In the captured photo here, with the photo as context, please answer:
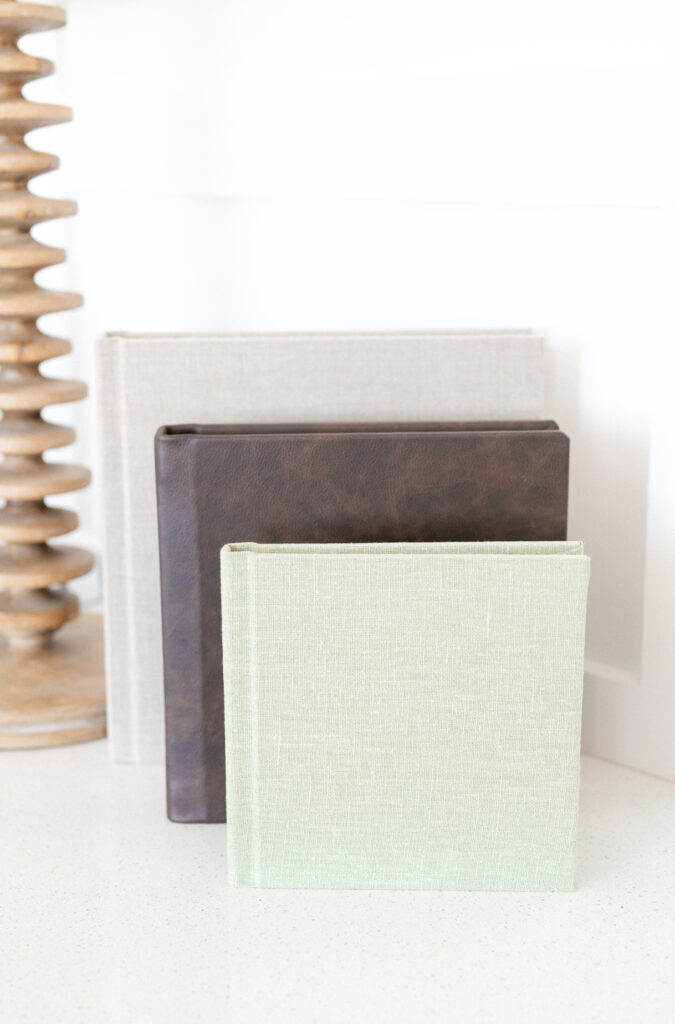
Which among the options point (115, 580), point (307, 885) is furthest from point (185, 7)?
point (307, 885)

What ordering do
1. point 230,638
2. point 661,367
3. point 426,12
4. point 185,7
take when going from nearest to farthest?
point 230,638 → point 661,367 → point 426,12 → point 185,7

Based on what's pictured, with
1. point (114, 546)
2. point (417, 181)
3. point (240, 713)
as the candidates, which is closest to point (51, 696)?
point (114, 546)

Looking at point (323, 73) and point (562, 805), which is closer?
point (562, 805)

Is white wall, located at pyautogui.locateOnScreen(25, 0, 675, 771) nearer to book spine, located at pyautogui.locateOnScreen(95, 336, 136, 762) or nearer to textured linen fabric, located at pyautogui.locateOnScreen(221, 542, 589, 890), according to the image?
book spine, located at pyautogui.locateOnScreen(95, 336, 136, 762)

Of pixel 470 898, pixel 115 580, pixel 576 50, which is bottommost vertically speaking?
pixel 470 898

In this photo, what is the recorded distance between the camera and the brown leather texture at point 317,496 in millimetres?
720

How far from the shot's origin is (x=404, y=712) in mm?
668

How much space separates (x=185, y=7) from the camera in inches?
41.4

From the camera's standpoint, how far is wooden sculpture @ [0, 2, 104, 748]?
85 centimetres

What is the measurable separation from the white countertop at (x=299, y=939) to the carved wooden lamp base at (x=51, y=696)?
0.10m

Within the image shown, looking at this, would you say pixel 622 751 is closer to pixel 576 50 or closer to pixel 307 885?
pixel 307 885

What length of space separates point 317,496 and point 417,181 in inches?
12.2

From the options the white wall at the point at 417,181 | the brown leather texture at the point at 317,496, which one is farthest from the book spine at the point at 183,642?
the white wall at the point at 417,181

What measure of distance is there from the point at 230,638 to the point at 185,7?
2.11ft
